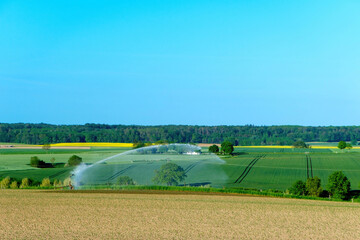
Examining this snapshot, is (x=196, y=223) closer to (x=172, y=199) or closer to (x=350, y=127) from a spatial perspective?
(x=172, y=199)

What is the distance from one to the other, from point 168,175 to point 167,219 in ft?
97.4

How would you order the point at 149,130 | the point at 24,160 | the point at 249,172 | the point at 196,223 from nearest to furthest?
the point at 196,223 < the point at 249,172 < the point at 24,160 < the point at 149,130

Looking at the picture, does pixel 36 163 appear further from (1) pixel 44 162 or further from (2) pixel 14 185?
(2) pixel 14 185

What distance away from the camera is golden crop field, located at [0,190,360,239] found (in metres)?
29.3

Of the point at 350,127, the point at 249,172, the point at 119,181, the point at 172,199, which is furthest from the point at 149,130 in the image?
the point at 172,199

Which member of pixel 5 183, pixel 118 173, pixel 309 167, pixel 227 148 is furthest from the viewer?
pixel 227 148

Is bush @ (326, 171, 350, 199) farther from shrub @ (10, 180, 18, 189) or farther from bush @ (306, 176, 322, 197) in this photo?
shrub @ (10, 180, 18, 189)

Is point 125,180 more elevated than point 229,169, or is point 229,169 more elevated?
point 125,180

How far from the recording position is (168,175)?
212 ft

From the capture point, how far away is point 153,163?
229ft

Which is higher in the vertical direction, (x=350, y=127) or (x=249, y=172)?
(x=350, y=127)

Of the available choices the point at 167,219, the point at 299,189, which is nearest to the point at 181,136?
the point at 299,189

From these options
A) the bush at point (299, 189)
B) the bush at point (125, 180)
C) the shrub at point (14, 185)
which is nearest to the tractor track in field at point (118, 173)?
the bush at point (125, 180)

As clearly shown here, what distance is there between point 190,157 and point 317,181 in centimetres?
1966
